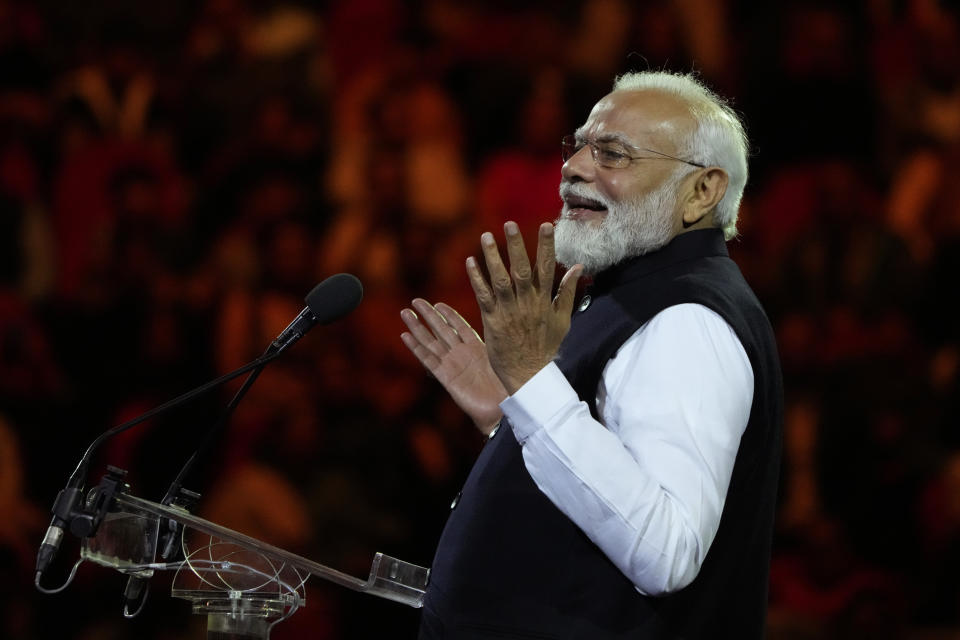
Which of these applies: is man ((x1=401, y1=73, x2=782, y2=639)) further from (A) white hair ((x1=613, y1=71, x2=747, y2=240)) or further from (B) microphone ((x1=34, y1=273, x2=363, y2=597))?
(B) microphone ((x1=34, y1=273, x2=363, y2=597))

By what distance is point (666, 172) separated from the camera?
1.87 m

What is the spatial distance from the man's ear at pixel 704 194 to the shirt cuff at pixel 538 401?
519 millimetres

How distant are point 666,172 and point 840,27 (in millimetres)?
3084

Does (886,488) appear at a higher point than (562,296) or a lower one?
higher

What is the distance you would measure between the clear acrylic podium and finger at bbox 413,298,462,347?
48 cm

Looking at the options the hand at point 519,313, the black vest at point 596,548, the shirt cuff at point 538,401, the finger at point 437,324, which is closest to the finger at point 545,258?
the hand at point 519,313

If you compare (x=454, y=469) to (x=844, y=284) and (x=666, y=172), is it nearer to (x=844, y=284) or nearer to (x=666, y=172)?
(x=844, y=284)

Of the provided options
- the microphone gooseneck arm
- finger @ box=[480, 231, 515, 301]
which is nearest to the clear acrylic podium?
the microphone gooseneck arm

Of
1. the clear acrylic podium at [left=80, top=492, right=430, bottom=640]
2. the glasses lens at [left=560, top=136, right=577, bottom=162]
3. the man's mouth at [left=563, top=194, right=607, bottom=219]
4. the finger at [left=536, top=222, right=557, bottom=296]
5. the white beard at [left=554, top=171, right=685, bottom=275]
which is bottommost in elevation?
the clear acrylic podium at [left=80, top=492, right=430, bottom=640]

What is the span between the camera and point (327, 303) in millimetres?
1707

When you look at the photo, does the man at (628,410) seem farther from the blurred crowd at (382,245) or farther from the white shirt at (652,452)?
the blurred crowd at (382,245)

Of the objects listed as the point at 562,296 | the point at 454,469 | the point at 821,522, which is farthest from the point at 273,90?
the point at 562,296

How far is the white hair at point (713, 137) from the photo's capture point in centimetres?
189

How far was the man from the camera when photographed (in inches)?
57.1
